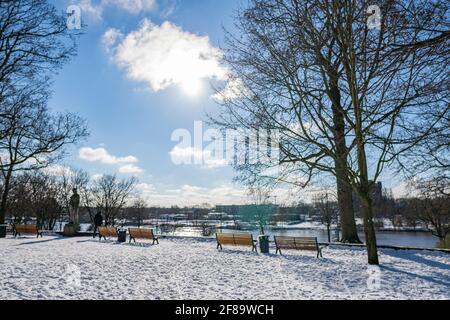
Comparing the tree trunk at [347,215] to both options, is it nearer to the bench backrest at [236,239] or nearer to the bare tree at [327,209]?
the bench backrest at [236,239]

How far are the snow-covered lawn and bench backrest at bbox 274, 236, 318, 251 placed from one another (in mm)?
673

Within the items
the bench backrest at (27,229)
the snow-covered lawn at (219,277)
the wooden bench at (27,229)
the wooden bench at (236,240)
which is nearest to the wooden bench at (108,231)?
the wooden bench at (27,229)

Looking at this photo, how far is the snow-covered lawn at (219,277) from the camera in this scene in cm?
574

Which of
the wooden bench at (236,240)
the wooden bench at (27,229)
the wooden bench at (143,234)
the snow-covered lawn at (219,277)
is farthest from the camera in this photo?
the wooden bench at (27,229)

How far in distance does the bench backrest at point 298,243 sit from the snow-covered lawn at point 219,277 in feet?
2.21

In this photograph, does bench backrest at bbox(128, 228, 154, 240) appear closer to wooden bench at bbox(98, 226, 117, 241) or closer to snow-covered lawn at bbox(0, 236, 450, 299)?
wooden bench at bbox(98, 226, 117, 241)

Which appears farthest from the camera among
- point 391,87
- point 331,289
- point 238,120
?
point 238,120

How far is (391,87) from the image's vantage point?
402 inches
